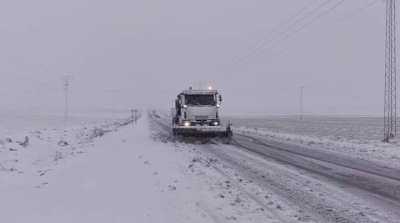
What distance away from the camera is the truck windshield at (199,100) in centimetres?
2444

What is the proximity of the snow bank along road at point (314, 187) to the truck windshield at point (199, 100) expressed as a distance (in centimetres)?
1030

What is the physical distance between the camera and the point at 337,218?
6.38 metres

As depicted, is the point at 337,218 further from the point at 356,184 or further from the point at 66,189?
the point at 66,189

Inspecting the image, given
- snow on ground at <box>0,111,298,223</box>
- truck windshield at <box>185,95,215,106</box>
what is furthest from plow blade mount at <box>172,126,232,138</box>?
snow on ground at <box>0,111,298,223</box>

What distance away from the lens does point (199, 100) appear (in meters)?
24.5

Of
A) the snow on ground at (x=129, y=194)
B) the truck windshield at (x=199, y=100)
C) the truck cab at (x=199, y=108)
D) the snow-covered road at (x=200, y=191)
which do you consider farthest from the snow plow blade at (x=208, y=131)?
the snow on ground at (x=129, y=194)

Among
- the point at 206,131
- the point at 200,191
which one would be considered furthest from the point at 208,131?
the point at 200,191

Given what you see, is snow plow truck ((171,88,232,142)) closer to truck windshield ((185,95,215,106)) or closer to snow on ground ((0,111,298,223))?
truck windshield ((185,95,215,106))

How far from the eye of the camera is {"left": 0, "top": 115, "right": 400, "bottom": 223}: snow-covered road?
6.51m

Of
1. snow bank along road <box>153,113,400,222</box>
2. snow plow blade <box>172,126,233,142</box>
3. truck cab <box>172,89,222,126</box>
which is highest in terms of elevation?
truck cab <box>172,89,222,126</box>

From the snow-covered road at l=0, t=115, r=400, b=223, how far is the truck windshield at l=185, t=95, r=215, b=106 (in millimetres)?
10841

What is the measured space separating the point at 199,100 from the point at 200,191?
1638 centimetres

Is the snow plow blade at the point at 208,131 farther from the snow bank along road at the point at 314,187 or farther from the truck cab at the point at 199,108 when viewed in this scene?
the snow bank along road at the point at 314,187

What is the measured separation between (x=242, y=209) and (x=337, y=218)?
5.26 ft
